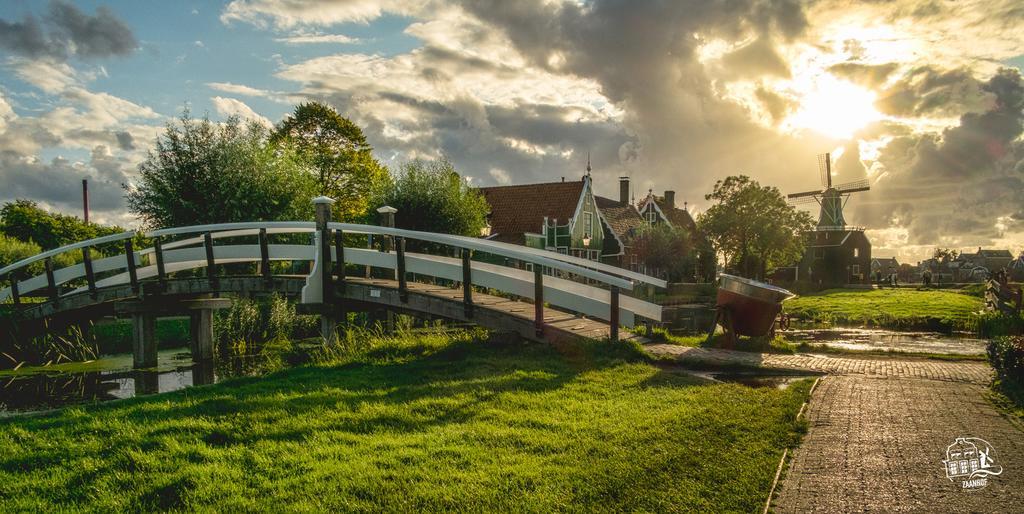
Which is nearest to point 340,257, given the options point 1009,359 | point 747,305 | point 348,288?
point 348,288

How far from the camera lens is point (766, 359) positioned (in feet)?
35.7

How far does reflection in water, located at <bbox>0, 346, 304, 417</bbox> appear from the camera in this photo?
10672mm

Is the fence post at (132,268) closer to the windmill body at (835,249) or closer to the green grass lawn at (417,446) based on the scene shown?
the green grass lawn at (417,446)

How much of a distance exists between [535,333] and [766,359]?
4.11m

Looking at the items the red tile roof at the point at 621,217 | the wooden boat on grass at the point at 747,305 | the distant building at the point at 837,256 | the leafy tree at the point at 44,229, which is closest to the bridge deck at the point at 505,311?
the wooden boat on grass at the point at 747,305

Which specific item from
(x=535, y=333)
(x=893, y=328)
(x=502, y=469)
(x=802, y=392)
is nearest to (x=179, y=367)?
(x=535, y=333)

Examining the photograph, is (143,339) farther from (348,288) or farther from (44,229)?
(44,229)

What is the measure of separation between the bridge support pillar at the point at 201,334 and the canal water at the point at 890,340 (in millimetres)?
14850

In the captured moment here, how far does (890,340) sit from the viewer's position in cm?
1855

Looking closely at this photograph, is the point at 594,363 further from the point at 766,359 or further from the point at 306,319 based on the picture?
the point at 306,319

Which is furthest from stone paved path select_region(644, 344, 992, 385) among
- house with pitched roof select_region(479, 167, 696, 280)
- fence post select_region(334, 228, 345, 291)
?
house with pitched roof select_region(479, 167, 696, 280)

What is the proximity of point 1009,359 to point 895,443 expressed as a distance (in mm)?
4212

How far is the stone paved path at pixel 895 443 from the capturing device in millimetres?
4438

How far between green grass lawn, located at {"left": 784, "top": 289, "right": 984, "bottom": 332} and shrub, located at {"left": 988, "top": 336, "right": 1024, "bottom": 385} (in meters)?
15.1
